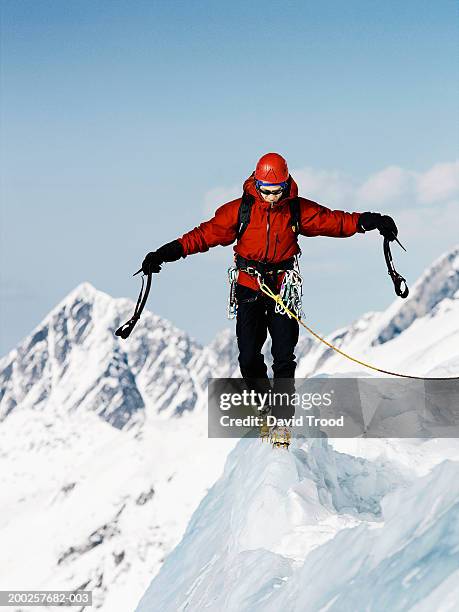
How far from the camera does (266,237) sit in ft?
32.0

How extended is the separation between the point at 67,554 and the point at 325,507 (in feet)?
177

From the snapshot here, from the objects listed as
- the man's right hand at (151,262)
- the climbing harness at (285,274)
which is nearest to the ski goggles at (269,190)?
the climbing harness at (285,274)

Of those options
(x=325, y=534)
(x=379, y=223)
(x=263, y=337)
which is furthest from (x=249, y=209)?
(x=325, y=534)

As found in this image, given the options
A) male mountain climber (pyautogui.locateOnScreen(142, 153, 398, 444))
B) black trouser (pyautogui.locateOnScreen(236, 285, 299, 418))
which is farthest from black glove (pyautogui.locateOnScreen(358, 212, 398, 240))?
black trouser (pyautogui.locateOnScreen(236, 285, 299, 418))

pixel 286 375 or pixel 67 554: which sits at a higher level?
pixel 67 554

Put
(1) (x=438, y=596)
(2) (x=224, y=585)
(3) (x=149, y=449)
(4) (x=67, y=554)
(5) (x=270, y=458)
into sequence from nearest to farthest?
(1) (x=438, y=596)
(2) (x=224, y=585)
(5) (x=270, y=458)
(4) (x=67, y=554)
(3) (x=149, y=449)

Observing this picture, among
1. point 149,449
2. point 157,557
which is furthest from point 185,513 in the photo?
point 149,449

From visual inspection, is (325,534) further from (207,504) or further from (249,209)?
(207,504)

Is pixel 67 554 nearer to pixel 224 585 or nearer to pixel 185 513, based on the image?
pixel 185 513

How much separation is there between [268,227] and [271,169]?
80cm

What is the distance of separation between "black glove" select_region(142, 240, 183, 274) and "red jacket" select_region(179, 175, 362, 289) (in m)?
0.09

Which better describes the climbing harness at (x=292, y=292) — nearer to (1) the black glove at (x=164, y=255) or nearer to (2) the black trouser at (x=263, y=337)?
(2) the black trouser at (x=263, y=337)

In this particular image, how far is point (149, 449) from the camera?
2726 inches

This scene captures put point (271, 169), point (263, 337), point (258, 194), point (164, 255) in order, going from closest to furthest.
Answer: point (271, 169) → point (258, 194) → point (164, 255) → point (263, 337)
